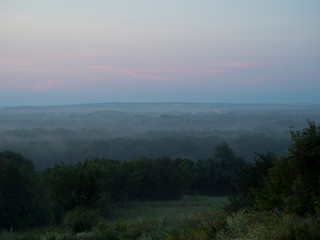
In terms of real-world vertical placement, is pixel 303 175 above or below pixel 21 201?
above

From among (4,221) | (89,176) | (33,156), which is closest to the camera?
(89,176)

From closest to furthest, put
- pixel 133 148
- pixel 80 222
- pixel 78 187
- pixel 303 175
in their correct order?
pixel 303 175 < pixel 80 222 < pixel 78 187 < pixel 133 148

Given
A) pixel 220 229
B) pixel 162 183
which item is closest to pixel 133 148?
pixel 162 183

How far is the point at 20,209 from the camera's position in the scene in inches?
955

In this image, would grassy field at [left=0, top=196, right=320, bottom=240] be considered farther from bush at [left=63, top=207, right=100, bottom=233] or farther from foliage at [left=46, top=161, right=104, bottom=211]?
foliage at [left=46, top=161, right=104, bottom=211]

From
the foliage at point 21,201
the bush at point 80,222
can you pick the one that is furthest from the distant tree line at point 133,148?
the bush at point 80,222

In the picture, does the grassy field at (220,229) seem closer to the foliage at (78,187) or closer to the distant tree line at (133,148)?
the foliage at (78,187)

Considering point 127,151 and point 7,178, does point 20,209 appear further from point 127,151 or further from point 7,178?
point 127,151

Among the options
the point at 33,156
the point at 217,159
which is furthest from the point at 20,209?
the point at 33,156

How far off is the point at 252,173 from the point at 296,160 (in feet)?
25.9

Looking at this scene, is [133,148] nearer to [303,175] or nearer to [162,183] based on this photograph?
[162,183]

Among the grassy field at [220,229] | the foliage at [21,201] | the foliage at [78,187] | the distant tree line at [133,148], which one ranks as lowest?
the distant tree line at [133,148]

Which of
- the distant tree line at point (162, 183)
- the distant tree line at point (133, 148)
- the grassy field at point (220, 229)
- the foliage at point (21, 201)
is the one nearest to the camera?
the grassy field at point (220, 229)

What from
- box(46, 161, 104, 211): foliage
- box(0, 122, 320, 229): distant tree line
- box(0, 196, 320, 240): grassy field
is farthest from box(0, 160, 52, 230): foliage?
box(0, 196, 320, 240): grassy field
